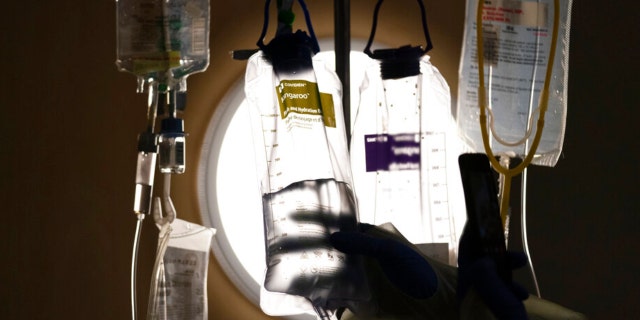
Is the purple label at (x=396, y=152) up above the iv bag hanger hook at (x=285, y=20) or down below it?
below

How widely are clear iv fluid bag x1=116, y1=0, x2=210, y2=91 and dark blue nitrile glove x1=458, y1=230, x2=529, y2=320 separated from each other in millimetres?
567

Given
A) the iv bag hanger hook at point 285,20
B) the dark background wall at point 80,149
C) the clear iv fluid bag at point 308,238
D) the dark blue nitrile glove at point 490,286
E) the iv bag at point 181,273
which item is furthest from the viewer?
the dark background wall at point 80,149

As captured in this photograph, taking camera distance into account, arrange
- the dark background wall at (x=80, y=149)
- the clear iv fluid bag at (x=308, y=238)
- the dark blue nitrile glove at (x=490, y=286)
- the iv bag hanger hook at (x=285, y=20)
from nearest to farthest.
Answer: the dark blue nitrile glove at (x=490, y=286), the clear iv fluid bag at (x=308, y=238), the iv bag hanger hook at (x=285, y=20), the dark background wall at (x=80, y=149)

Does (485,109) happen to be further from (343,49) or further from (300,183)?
(300,183)

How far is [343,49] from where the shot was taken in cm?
133

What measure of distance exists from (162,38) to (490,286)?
2.20ft

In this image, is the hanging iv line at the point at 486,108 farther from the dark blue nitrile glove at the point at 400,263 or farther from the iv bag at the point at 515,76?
the dark blue nitrile glove at the point at 400,263

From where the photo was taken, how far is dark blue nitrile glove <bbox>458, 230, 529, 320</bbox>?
0.94m

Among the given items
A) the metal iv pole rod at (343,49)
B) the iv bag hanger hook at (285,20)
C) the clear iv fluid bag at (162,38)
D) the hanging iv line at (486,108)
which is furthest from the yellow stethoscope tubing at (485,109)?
the clear iv fluid bag at (162,38)

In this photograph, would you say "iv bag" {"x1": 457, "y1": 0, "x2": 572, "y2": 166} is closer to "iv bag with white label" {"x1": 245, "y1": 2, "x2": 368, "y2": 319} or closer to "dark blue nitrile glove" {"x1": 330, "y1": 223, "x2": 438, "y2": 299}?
"iv bag with white label" {"x1": 245, "y1": 2, "x2": 368, "y2": 319}

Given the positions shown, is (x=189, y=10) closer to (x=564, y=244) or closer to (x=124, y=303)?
(x=124, y=303)

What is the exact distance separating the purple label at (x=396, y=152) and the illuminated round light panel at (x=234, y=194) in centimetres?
18

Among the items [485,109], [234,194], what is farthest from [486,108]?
[234,194]

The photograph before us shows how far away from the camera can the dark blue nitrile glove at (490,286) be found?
0.94 m
